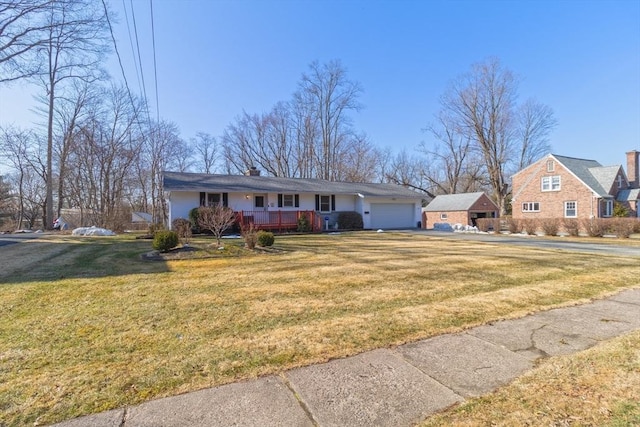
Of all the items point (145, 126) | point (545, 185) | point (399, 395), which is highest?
point (145, 126)

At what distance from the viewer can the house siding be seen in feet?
82.0

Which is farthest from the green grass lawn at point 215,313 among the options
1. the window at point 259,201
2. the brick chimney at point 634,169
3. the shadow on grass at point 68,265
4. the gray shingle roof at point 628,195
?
the brick chimney at point 634,169

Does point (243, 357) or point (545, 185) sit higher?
point (545, 185)

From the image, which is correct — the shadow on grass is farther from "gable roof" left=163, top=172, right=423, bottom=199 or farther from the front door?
the front door

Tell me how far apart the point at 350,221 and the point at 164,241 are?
1416cm

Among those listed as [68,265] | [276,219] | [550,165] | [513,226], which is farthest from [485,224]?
[68,265]

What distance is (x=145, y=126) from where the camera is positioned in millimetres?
29297

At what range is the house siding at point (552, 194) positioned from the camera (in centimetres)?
2499

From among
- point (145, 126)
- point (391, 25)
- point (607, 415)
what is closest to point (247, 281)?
point (607, 415)

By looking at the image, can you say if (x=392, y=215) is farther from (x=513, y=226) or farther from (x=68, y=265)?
(x=68, y=265)

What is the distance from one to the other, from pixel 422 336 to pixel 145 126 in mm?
32751

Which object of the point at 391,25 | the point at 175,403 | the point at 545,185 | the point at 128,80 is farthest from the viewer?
the point at 545,185

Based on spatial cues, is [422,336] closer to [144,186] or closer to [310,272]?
[310,272]

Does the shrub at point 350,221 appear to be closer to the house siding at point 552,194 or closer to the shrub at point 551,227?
the shrub at point 551,227
